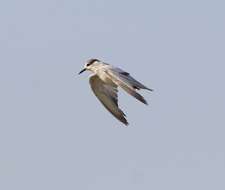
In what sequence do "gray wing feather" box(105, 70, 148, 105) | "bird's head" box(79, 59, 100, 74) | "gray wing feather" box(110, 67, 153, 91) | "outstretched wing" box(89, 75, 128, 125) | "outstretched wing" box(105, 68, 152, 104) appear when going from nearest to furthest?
1. "gray wing feather" box(105, 70, 148, 105)
2. "outstretched wing" box(105, 68, 152, 104)
3. "gray wing feather" box(110, 67, 153, 91)
4. "bird's head" box(79, 59, 100, 74)
5. "outstretched wing" box(89, 75, 128, 125)

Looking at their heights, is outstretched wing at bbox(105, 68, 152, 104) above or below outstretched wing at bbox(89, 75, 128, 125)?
below

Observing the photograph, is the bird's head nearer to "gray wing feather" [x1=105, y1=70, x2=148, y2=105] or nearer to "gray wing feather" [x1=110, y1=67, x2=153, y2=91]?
"gray wing feather" [x1=105, y1=70, x2=148, y2=105]

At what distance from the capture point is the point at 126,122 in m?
40.1

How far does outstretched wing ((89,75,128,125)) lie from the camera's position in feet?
134

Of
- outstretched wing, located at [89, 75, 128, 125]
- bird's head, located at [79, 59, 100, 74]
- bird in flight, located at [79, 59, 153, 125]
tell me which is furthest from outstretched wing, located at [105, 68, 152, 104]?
outstretched wing, located at [89, 75, 128, 125]

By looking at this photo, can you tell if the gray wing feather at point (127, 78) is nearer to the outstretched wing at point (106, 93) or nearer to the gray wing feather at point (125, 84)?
the gray wing feather at point (125, 84)

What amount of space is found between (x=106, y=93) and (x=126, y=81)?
5.62 meters

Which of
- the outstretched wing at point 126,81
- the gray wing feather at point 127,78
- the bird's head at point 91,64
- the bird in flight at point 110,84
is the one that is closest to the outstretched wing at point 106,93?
the bird in flight at point 110,84

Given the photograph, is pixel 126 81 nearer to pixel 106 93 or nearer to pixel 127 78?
pixel 127 78

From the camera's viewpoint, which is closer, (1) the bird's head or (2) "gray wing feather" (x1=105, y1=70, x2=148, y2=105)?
(2) "gray wing feather" (x1=105, y1=70, x2=148, y2=105)

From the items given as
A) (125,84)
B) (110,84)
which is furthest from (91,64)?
(125,84)

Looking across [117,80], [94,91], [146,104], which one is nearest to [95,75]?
[94,91]

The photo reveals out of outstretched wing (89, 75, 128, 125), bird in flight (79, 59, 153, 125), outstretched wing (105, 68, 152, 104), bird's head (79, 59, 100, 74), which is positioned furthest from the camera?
outstretched wing (89, 75, 128, 125)

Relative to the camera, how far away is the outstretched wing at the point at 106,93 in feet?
134
